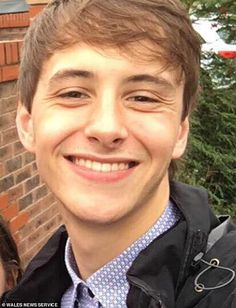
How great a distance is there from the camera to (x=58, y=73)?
6.42 feet

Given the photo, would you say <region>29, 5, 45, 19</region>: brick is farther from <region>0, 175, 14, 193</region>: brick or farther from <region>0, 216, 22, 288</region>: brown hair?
<region>0, 216, 22, 288</region>: brown hair

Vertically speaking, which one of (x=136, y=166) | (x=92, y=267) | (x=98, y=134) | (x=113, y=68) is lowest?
(x=92, y=267)

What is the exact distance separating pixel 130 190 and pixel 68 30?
0.52 metres

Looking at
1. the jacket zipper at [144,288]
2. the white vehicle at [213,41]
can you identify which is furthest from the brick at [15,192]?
the white vehicle at [213,41]

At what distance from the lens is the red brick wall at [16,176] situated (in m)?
4.24

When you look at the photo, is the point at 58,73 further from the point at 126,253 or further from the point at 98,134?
the point at 126,253

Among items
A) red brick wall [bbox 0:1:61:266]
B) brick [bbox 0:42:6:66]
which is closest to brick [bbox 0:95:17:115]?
red brick wall [bbox 0:1:61:266]

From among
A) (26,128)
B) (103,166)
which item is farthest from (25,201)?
(103,166)

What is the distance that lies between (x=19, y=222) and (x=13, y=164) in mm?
415

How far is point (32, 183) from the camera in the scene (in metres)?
4.66

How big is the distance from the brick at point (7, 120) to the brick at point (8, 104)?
27 mm

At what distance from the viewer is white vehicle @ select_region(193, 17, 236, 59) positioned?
6.88m

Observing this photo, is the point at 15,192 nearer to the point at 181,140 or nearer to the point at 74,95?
the point at 181,140

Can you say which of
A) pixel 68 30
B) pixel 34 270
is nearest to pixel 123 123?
pixel 68 30
